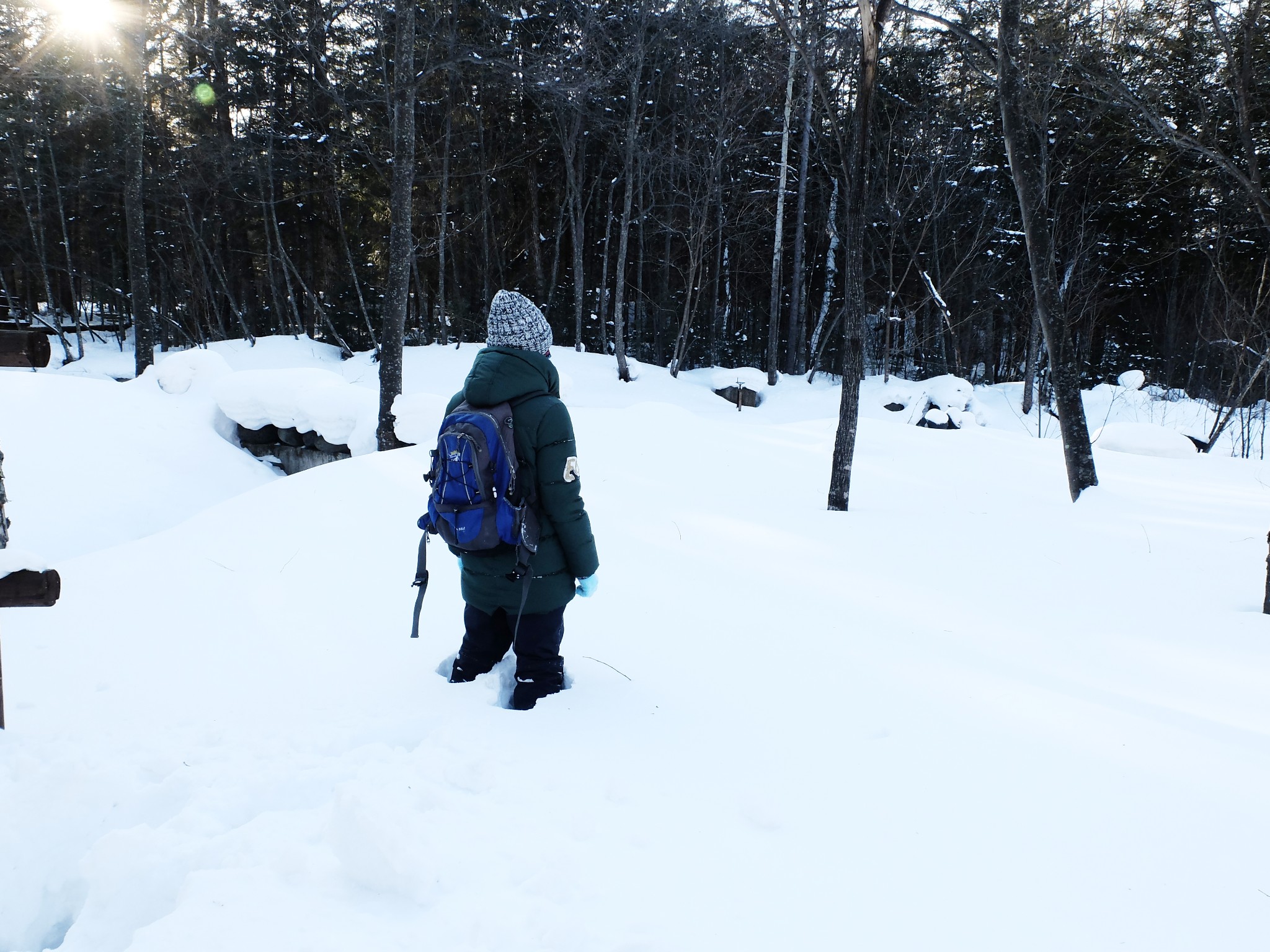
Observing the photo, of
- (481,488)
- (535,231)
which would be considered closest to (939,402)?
(535,231)

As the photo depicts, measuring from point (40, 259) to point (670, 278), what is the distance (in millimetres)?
16940

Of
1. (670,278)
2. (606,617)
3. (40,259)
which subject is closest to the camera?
(606,617)

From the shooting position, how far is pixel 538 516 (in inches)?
110

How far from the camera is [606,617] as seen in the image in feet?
12.5

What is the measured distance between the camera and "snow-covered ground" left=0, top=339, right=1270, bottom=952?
1860 millimetres

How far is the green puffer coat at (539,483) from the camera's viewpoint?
8.87 ft

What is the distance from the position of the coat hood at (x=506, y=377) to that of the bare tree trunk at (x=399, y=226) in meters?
6.81

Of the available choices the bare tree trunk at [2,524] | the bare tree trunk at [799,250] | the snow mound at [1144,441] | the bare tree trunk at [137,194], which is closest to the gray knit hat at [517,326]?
the bare tree trunk at [2,524]

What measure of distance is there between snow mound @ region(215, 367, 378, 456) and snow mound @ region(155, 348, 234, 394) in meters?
0.85

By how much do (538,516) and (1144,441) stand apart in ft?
35.9

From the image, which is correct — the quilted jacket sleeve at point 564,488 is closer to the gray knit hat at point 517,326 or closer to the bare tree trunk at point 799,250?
the gray knit hat at point 517,326

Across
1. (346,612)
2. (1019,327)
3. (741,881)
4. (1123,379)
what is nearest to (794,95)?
(1019,327)

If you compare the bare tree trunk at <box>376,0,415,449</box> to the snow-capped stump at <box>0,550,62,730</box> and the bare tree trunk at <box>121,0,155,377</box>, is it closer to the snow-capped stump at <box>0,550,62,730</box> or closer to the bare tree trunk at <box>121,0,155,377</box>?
the snow-capped stump at <box>0,550,62,730</box>

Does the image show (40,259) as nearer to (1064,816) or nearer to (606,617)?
(606,617)
